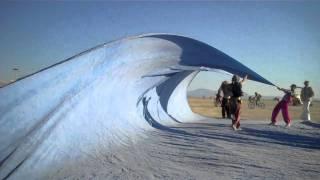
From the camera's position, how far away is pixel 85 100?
209 inches

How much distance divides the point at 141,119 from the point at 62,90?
186 inches

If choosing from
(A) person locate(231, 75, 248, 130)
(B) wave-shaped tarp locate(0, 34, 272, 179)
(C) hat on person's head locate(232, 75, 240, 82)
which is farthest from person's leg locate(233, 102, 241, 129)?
(B) wave-shaped tarp locate(0, 34, 272, 179)

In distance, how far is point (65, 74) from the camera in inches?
184

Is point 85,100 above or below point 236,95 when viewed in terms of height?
below

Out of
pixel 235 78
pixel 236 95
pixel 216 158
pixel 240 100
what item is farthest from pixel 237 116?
pixel 216 158

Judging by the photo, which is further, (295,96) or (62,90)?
(295,96)

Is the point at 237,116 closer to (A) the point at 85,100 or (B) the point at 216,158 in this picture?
(B) the point at 216,158

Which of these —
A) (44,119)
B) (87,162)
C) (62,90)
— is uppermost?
(62,90)

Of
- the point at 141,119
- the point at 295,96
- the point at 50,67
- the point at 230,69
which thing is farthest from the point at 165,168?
the point at 295,96

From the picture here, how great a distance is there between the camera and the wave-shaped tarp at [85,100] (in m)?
4.18

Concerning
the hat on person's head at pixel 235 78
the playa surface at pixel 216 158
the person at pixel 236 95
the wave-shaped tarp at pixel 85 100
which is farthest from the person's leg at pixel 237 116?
the wave-shaped tarp at pixel 85 100

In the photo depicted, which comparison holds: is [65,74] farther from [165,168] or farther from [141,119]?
[141,119]

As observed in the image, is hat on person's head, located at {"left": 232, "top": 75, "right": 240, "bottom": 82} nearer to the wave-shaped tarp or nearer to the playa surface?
the wave-shaped tarp

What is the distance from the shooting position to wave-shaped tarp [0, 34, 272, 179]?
13.7 ft
